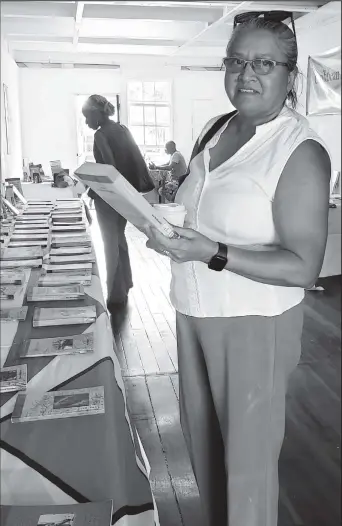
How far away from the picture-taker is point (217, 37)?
59 centimetres

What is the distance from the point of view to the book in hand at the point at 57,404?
560 millimetres

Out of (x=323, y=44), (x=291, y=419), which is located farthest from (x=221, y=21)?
(x=291, y=419)

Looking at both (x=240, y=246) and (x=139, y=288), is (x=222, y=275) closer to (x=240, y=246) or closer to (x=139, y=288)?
(x=240, y=246)

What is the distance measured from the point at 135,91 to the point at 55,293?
47 centimetres

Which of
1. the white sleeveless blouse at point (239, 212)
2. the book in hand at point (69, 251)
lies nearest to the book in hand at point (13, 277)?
the book in hand at point (69, 251)

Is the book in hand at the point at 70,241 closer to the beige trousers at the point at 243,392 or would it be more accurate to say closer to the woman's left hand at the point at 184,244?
the beige trousers at the point at 243,392

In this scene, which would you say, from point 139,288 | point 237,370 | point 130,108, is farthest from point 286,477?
point 139,288

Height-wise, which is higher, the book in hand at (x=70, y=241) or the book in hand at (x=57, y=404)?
the book in hand at (x=70, y=241)

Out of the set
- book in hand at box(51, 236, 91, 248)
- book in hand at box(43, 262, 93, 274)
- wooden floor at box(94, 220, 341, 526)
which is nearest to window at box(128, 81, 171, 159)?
wooden floor at box(94, 220, 341, 526)

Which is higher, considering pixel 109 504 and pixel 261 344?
pixel 261 344

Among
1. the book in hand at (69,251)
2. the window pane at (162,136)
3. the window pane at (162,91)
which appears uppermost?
the window pane at (162,91)

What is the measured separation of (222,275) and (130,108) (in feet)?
0.82

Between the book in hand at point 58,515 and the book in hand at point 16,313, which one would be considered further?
the book in hand at point 16,313

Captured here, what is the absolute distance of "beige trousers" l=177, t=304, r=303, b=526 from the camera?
2.10 feet
